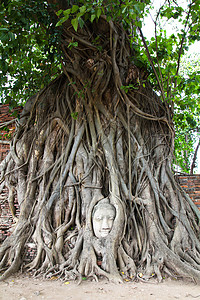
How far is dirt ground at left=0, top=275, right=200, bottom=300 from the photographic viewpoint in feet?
7.04

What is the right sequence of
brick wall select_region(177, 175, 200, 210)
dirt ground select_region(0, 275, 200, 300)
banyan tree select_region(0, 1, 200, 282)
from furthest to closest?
brick wall select_region(177, 175, 200, 210) → banyan tree select_region(0, 1, 200, 282) → dirt ground select_region(0, 275, 200, 300)

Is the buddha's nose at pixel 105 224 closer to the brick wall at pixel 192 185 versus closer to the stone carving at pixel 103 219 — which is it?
the stone carving at pixel 103 219

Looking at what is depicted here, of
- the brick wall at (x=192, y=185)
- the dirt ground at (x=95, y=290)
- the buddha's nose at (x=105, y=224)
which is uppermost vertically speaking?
the brick wall at (x=192, y=185)

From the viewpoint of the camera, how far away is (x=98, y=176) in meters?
3.44

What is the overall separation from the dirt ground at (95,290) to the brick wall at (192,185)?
6.27 ft

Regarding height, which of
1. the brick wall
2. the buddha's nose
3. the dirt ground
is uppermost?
the brick wall

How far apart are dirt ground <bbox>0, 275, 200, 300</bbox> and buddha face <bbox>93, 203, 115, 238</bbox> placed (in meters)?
0.56

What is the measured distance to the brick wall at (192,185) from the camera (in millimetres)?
4188

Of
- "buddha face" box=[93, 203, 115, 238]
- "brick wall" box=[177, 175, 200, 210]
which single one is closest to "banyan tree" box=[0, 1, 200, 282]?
"buddha face" box=[93, 203, 115, 238]

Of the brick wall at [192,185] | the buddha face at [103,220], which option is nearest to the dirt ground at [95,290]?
the buddha face at [103,220]

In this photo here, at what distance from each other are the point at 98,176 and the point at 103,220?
0.71 m

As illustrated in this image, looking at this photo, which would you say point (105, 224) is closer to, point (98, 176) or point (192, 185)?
point (98, 176)

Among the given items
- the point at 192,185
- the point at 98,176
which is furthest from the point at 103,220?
the point at 192,185

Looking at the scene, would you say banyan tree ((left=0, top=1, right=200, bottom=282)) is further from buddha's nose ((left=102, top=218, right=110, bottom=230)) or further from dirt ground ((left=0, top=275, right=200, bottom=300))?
dirt ground ((left=0, top=275, right=200, bottom=300))
